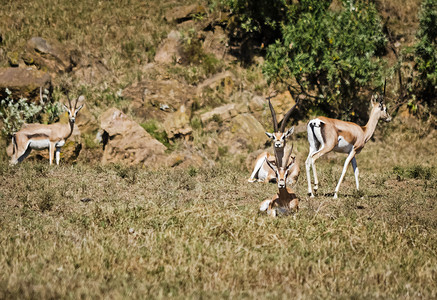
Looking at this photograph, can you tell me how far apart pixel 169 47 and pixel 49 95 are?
684 cm

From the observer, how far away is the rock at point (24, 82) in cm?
1664

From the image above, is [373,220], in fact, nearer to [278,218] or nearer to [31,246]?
[278,218]

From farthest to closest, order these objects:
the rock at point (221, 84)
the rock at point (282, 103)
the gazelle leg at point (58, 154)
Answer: the rock at point (221, 84)
the rock at point (282, 103)
the gazelle leg at point (58, 154)

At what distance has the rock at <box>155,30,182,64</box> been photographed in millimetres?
22069

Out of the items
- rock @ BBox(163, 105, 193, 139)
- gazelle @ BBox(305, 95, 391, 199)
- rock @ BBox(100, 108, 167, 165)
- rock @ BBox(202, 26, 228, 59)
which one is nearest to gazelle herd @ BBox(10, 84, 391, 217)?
gazelle @ BBox(305, 95, 391, 199)

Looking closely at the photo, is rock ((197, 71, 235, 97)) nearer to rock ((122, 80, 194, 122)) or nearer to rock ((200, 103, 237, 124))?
rock ((122, 80, 194, 122))

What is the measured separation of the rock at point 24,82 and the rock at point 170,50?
6.16 meters

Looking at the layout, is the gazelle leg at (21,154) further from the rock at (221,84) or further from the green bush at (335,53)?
the green bush at (335,53)

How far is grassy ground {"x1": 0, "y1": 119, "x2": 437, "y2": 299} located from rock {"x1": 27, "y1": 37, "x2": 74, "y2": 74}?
1172cm

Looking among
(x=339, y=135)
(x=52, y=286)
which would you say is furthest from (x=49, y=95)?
(x=52, y=286)

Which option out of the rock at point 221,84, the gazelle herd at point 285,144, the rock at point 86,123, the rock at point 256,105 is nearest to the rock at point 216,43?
the rock at point 221,84

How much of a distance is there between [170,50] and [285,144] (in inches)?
579

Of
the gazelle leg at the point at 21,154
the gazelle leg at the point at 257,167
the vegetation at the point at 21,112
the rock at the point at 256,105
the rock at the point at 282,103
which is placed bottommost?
the vegetation at the point at 21,112

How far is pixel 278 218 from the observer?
6828 mm
